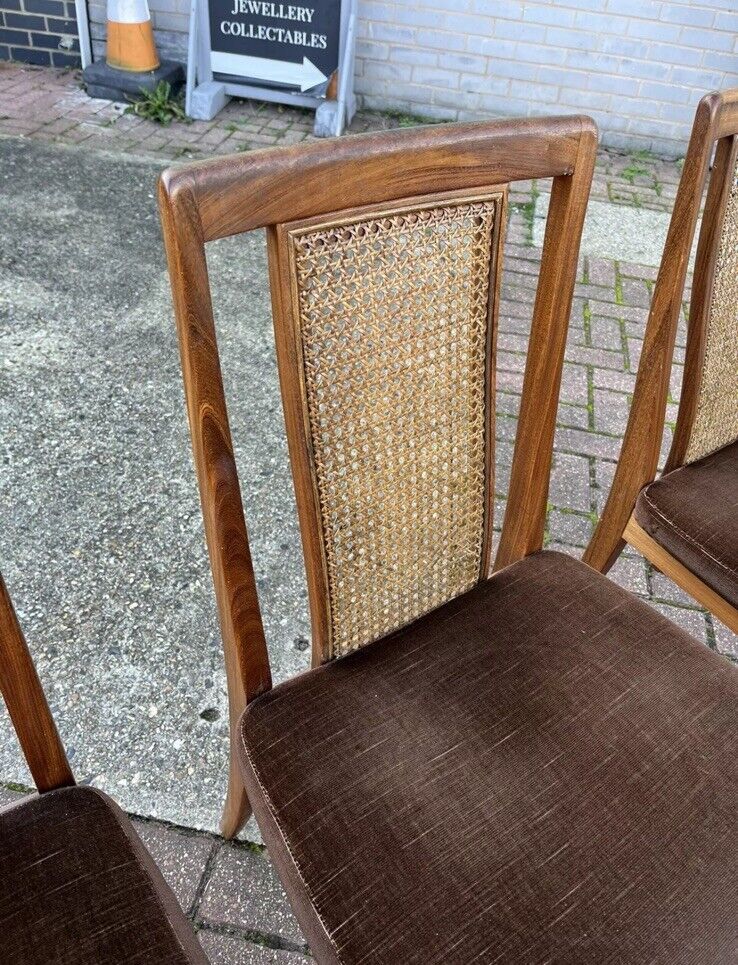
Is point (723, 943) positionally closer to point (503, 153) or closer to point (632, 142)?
point (503, 153)

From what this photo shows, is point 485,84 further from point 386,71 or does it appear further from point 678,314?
point 678,314

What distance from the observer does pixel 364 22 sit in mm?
4637

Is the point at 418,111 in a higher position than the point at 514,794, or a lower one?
lower

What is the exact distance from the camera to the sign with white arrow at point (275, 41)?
4480mm

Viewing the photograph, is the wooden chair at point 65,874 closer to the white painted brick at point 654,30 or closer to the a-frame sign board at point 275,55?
the a-frame sign board at point 275,55

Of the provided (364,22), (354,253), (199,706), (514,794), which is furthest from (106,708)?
(364,22)

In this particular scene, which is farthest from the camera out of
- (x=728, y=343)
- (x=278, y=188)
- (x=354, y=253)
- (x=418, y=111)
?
(x=418, y=111)

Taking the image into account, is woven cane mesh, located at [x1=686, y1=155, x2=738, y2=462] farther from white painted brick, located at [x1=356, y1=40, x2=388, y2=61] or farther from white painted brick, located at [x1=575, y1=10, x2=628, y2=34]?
white painted brick, located at [x1=356, y1=40, x2=388, y2=61]

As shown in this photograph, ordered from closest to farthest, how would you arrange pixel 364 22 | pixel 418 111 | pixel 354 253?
pixel 354 253 → pixel 364 22 → pixel 418 111

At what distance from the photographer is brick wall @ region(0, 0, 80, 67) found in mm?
4855

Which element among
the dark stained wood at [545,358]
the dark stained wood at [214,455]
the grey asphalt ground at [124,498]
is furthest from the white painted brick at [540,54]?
the dark stained wood at [214,455]

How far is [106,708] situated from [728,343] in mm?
1424

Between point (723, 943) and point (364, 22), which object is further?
point (364, 22)

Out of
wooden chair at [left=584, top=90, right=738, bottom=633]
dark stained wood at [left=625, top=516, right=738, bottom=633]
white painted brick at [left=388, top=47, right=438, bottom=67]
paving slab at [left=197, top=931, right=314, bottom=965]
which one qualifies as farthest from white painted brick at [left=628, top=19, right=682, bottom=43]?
paving slab at [left=197, top=931, right=314, bottom=965]
